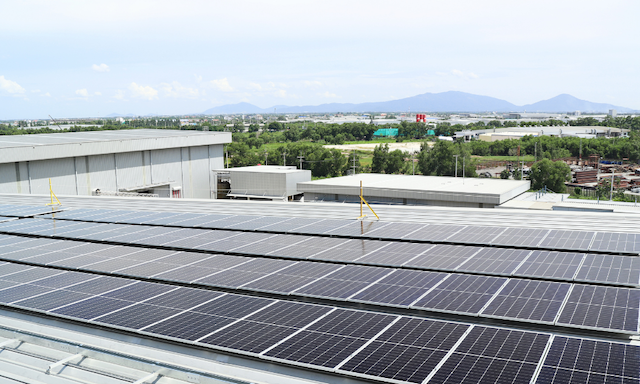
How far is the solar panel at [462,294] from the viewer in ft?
33.6

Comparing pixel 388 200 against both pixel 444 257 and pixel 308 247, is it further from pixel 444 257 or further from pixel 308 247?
pixel 444 257

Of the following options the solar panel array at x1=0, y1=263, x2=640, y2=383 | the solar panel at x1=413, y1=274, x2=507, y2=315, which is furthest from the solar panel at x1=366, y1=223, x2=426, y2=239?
the solar panel array at x1=0, y1=263, x2=640, y2=383

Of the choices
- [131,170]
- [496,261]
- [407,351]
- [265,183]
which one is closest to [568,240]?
[496,261]

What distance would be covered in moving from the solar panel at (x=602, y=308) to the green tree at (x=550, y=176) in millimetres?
73810

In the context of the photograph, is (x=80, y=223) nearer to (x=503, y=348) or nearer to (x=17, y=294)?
(x=17, y=294)

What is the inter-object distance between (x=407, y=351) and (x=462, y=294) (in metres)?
3.31

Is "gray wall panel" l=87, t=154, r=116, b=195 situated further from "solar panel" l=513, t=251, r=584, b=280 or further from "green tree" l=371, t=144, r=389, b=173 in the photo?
"green tree" l=371, t=144, r=389, b=173

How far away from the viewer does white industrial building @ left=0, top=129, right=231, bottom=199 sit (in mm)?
38322

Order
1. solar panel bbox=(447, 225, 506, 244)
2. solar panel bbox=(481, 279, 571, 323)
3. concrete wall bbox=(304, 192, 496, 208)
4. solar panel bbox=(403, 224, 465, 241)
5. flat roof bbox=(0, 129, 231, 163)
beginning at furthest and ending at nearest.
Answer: concrete wall bbox=(304, 192, 496, 208), flat roof bbox=(0, 129, 231, 163), solar panel bbox=(403, 224, 465, 241), solar panel bbox=(447, 225, 506, 244), solar panel bbox=(481, 279, 571, 323)

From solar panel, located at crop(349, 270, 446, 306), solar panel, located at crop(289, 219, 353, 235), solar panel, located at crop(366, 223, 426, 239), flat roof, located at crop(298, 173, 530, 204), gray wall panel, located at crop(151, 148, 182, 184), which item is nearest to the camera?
solar panel, located at crop(349, 270, 446, 306)

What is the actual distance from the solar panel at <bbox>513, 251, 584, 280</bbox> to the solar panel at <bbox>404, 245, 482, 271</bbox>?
1600mm

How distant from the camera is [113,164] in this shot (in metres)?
45.6

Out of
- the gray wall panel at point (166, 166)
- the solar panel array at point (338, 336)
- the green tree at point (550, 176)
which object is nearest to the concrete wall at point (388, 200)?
the gray wall panel at point (166, 166)

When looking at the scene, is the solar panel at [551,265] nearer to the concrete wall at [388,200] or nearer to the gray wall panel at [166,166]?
the concrete wall at [388,200]
